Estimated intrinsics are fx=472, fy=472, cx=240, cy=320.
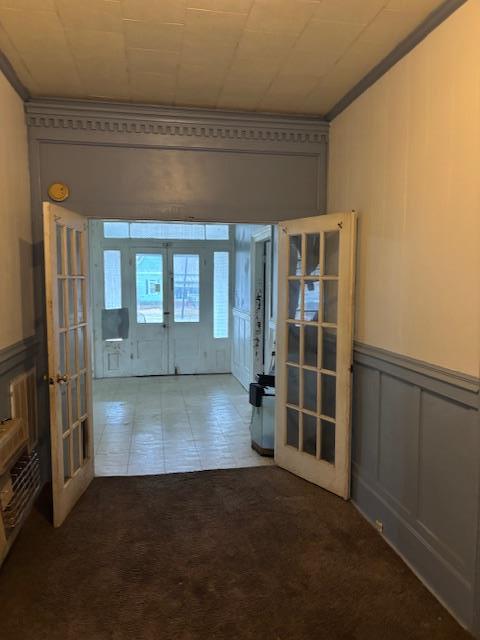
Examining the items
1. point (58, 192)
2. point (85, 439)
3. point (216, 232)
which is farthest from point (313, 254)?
point (216, 232)

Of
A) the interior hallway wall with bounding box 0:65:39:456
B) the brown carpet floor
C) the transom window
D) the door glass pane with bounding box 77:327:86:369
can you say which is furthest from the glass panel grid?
the transom window

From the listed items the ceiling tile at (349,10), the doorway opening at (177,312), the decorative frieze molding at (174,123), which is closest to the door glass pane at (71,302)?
the decorative frieze molding at (174,123)

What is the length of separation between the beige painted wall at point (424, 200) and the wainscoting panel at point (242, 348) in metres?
3.22

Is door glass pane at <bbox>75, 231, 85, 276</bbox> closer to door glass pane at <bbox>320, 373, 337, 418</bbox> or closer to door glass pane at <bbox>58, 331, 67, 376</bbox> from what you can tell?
door glass pane at <bbox>58, 331, 67, 376</bbox>

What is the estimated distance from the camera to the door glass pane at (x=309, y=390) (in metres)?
3.45

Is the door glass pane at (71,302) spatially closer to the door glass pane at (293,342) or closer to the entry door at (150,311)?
the door glass pane at (293,342)

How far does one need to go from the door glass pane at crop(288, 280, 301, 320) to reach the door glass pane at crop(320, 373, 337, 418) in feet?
1.68

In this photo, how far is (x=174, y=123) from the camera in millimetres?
3496

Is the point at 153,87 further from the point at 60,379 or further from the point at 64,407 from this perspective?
the point at 64,407

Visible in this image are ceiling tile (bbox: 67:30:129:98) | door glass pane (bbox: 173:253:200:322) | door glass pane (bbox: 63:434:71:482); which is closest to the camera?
ceiling tile (bbox: 67:30:129:98)

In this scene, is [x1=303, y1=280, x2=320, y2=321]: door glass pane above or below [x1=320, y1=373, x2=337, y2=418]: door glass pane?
above

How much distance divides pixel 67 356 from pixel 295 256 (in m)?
1.76

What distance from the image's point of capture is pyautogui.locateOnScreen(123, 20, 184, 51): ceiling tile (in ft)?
7.69

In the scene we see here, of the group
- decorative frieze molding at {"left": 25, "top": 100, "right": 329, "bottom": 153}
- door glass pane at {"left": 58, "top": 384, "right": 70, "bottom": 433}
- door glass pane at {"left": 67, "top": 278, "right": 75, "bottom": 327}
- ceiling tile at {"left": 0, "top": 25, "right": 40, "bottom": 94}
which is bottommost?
door glass pane at {"left": 58, "top": 384, "right": 70, "bottom": 433}
